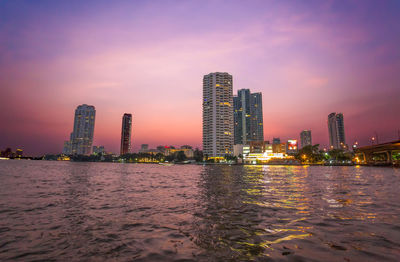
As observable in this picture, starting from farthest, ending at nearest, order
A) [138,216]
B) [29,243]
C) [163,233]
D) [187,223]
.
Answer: [138,216], [187,223], [163,233], [29,243]

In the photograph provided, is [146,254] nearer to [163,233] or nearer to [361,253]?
[163,233]

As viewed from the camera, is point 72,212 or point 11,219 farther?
point 72,212

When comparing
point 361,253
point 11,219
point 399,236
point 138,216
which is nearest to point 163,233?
point 138,216

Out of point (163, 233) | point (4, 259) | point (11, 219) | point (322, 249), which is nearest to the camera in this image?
point (4, 259)

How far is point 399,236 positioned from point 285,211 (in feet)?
18.2

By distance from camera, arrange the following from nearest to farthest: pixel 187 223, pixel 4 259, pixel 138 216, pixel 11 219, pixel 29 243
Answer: pixel 4 259
pixel 29 243
pixel 187 223
pixel 11 219
pixel 138 216

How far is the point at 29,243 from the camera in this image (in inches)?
321

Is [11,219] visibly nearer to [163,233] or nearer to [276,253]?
[163,233]

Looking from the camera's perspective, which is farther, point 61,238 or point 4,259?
point 61,238

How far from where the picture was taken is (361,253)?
22.8ft

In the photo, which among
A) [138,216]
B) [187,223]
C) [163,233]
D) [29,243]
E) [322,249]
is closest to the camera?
[322,249]

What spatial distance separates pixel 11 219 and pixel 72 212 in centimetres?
291

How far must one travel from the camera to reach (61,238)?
8664mm

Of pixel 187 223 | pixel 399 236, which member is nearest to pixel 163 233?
pixel 187 223
